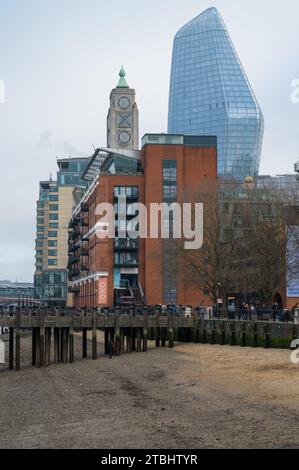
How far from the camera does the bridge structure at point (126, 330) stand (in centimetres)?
5566

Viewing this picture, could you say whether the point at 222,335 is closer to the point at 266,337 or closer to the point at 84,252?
the point at 266,337

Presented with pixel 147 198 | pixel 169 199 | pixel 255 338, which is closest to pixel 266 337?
pixel 255 338

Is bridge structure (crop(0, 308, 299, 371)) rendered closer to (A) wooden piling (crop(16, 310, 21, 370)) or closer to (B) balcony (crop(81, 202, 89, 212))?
(A) wooden piling (crop(16, 310, 21, 370))

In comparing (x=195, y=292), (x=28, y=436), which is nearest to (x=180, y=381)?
(x=28, y=436)

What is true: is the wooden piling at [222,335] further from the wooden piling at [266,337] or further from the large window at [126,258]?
the large window at [126,258]

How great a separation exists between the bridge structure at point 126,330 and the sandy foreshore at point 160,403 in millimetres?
2260

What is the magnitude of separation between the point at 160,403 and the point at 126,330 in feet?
115

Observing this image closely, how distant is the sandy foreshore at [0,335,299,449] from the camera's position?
87.1 ft

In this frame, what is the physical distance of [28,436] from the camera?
93.8 ft

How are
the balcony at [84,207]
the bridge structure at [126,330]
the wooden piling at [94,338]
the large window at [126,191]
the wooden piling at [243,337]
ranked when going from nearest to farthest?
the bridge structure at [126,330] < the wooden piling at [243,337] < the wooden piling at [94,338] < the large window at [126,191] < the balcony at [84,207]

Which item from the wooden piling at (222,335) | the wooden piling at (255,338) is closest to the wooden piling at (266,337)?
the wooden piling at (255,338)

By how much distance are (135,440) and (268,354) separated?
2473cm

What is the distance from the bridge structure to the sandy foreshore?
2.26 m
